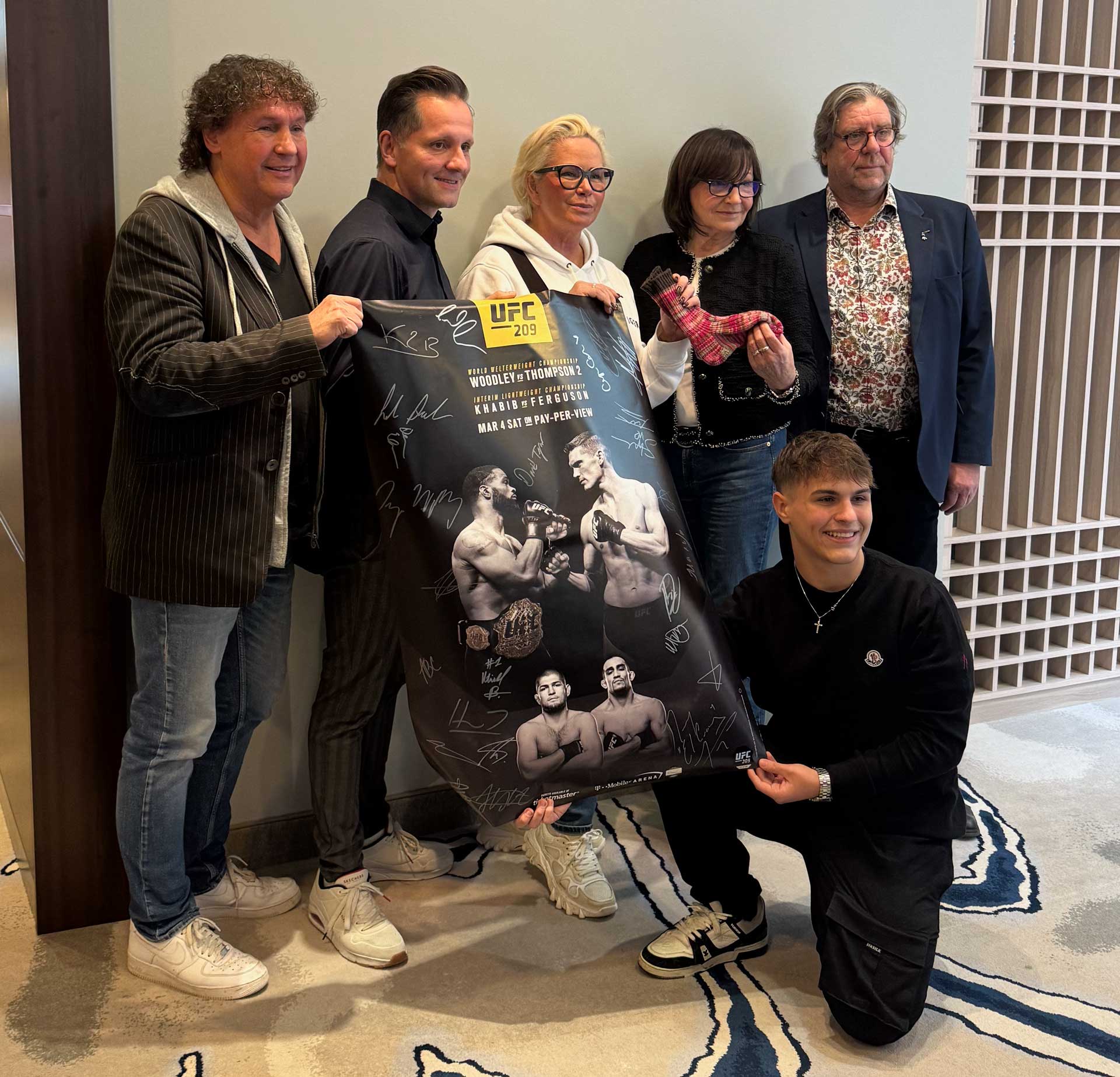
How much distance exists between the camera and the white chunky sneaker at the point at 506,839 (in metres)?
2.80

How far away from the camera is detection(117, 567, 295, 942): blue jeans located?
214cm

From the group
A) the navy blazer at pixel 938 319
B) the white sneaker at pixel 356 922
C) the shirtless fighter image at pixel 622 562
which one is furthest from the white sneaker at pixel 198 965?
the navy blazer at pixel 938 319

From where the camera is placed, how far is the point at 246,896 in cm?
252

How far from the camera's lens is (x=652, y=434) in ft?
7.20

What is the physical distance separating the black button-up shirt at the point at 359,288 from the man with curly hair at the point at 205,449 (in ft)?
0.25

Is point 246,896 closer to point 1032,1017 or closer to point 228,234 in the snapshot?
point 228,234

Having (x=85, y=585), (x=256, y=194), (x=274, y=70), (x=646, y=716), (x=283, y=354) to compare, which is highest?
(x=274, y=70)

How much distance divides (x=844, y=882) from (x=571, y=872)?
66 centimetres

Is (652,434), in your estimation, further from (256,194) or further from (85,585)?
(85,585)

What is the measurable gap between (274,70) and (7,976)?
1.79 metres

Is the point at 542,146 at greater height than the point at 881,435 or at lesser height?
greater

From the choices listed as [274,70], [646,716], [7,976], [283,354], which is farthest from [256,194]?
[7,976]
